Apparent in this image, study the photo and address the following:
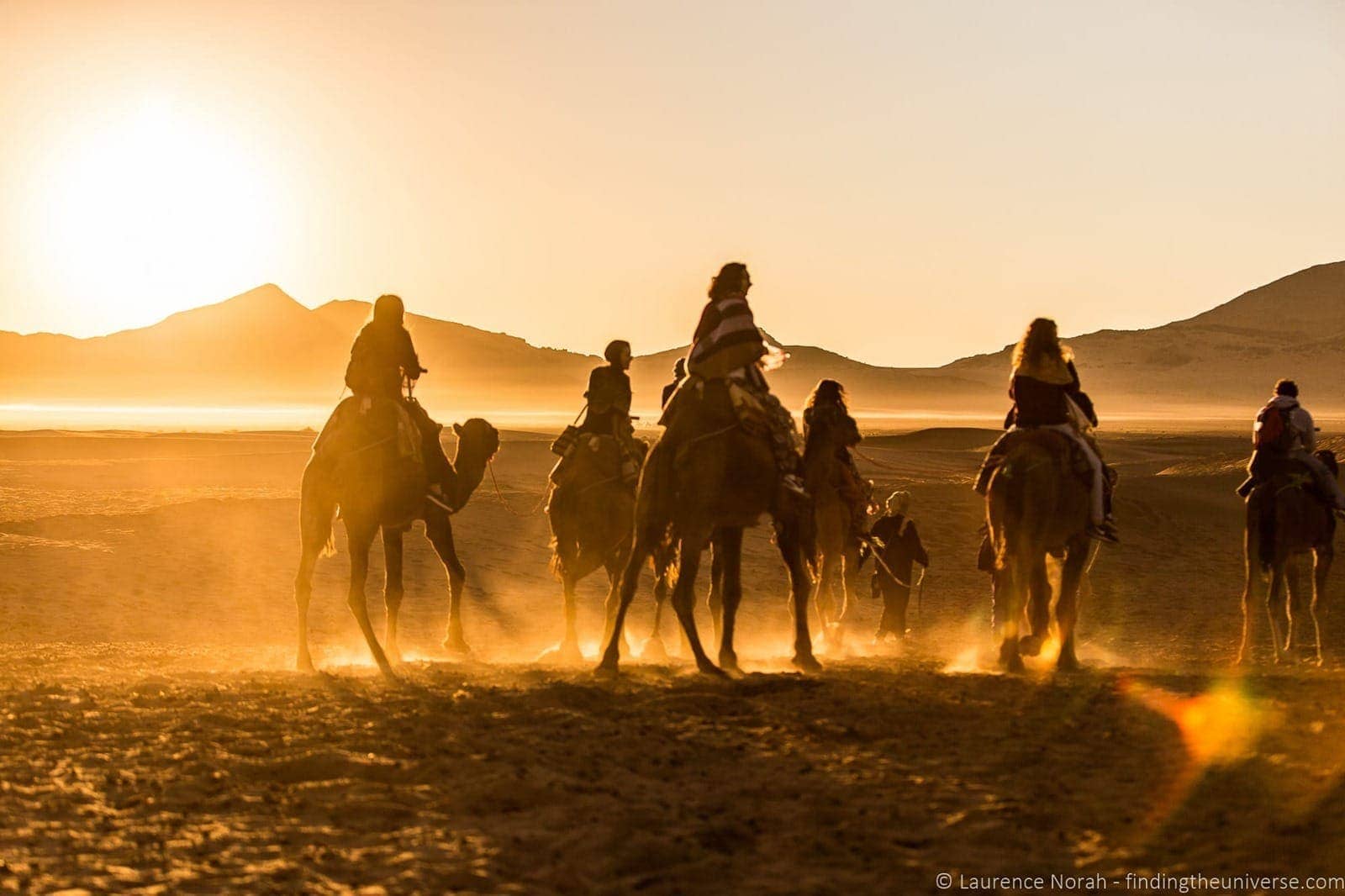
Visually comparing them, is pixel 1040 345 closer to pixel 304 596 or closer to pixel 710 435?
pixel 710 435

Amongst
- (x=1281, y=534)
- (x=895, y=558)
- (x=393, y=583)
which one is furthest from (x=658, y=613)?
(x=1281, y=534)

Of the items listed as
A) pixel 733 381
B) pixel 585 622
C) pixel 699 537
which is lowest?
pixel 585 622

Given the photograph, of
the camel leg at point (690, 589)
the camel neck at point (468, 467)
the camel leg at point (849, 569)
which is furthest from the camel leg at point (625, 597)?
the camel leg at point (849, 569)

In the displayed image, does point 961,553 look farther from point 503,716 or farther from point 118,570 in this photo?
point 503,716

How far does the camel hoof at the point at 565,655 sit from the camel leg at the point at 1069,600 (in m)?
4.35

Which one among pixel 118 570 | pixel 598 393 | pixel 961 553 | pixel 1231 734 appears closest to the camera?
pixel 1231 734

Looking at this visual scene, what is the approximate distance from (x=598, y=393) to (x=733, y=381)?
139 inches

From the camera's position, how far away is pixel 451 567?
14383 millimetres

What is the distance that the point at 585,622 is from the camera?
1969 cm

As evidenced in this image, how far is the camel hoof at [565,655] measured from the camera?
14.3 metres

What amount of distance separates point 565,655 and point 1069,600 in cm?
483

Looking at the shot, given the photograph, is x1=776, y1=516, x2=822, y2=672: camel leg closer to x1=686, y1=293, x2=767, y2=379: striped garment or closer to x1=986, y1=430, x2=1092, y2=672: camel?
x1=686, y1=293, x2=767, y2=379: striped garment

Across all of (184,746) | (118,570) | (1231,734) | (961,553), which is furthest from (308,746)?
(961,553)

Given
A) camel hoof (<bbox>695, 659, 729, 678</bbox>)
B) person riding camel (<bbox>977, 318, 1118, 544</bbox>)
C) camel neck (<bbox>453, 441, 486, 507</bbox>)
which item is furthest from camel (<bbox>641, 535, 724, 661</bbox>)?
person riding camel (<bbox>977, 318, 1118, 544</bbox>)
